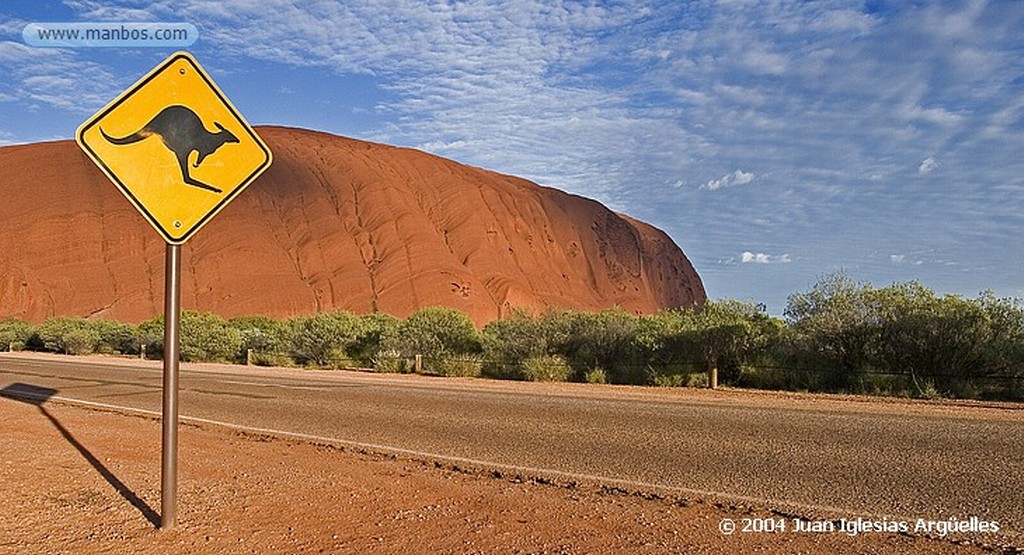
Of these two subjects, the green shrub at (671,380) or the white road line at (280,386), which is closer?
the white road line at (280,386)

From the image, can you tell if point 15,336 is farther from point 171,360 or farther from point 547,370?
point 171,360

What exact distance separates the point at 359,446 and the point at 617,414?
17.7 feet

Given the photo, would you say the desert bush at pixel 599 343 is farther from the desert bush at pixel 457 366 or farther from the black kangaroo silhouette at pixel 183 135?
the black kangaroo silhouette at pixel 183 135

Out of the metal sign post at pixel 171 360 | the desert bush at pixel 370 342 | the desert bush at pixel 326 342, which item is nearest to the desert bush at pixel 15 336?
the desert bush at pixel 326 342

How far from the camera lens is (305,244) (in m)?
65.8

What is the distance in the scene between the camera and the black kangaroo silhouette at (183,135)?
16.3 ft

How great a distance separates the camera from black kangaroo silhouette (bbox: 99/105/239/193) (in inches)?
195

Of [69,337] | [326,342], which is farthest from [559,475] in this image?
[69,337]

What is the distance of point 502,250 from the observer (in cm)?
7275

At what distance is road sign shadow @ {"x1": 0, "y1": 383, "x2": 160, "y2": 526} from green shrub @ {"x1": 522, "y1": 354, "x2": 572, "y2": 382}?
518 inches

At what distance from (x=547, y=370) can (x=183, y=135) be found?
20755 mm

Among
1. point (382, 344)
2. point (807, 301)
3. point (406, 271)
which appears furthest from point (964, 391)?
point (406, 271)

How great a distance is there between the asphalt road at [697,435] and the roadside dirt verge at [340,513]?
3.40 feet

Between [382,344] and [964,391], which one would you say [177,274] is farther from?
[382,344]
